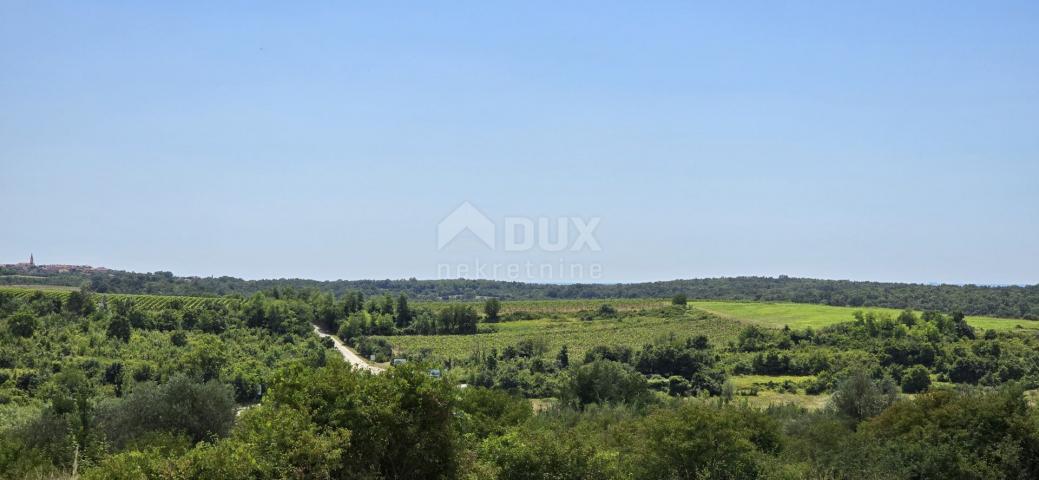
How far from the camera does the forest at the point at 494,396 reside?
15789mm

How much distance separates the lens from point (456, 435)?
17516 mm

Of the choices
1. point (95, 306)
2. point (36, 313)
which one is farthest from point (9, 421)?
point (95, 306)

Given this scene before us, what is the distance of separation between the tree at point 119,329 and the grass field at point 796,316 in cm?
8950

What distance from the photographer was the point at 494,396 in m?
35.6

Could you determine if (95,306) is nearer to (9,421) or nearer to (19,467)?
(9,421)

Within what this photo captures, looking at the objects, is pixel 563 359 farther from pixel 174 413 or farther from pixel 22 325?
pixel 22 325

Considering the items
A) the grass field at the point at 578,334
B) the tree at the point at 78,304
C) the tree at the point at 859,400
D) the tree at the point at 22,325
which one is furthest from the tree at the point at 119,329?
the tree at the point at 859,400

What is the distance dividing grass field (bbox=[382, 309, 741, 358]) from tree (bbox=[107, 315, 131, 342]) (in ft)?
108

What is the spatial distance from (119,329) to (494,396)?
208 ft

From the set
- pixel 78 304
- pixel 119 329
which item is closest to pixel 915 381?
pixel 119 329

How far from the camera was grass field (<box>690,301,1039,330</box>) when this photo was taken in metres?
109

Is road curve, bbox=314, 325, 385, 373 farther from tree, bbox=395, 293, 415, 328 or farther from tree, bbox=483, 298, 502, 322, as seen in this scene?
tree, bbox=483, 298, 502, 322

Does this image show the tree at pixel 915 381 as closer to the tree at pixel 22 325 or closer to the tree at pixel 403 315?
the tree at pixel 403 315

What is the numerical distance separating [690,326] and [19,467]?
4176 inches
